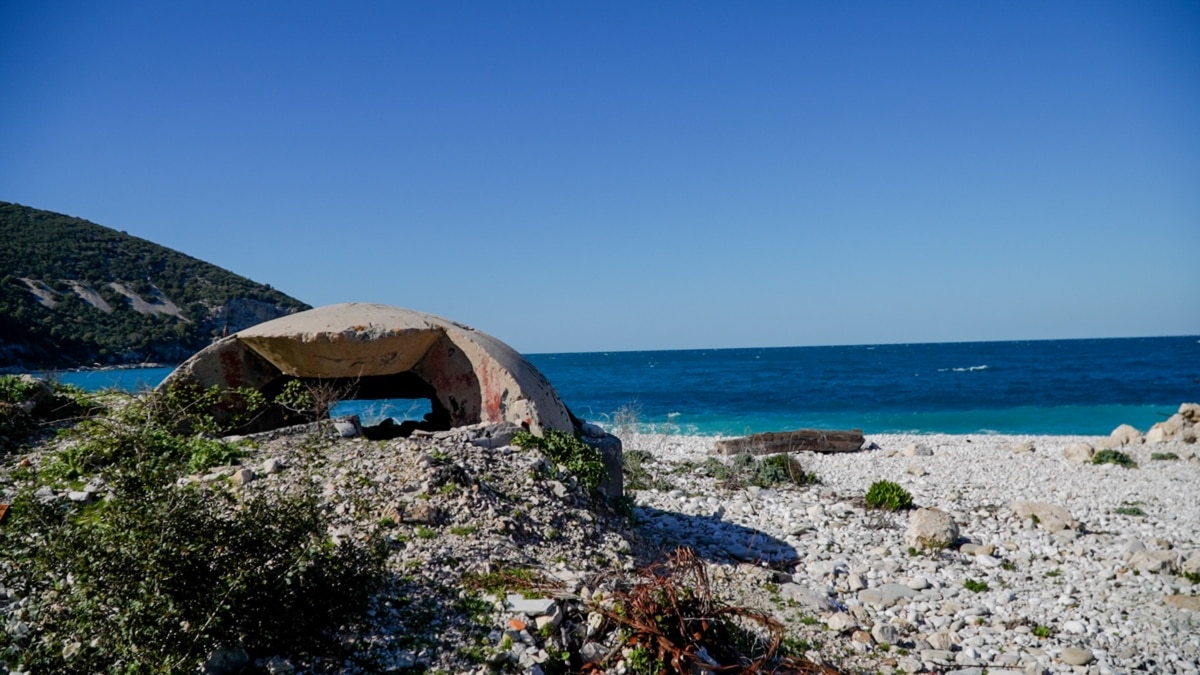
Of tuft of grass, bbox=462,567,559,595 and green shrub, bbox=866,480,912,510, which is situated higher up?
tuft of grass, bbox=462,567,559,595

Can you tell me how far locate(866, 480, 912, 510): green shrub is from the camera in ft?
31.8

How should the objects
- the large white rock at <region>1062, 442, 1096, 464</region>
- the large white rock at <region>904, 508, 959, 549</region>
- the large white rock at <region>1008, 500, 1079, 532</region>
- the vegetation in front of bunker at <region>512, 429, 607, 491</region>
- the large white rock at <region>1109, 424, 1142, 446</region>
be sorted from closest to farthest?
the vegetation in front of bunker at <region>512, 429, 607, 491</region>, the large white rock at <region>904, 508, 959, 549</region>, the large white rock at <region>1008, 500, 1079, 532</region>, the large white rock at <region>1062, 442, 1096, 464</region>, the large white rock at <region>1109, 424, 1142, 446</region>

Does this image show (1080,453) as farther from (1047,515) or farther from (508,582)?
(508,582)

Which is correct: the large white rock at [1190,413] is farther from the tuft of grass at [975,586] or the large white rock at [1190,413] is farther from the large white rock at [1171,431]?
the tuft of grass at [975,586]

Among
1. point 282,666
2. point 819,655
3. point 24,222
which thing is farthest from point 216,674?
point 24,222

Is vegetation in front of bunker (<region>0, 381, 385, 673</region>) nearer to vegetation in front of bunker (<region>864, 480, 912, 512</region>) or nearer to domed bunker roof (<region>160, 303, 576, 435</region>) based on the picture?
domed bunker roof (<region>160, 303, 576, 435</region>)

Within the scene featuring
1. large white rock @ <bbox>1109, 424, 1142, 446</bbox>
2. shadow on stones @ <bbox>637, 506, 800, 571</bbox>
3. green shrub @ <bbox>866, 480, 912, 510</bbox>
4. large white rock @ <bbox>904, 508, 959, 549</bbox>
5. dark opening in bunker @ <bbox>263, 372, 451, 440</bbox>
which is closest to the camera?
shadow on stones @ <bbox>637, 506, 800, 571</bbox>

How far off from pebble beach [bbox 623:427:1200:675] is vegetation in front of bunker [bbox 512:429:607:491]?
1405mm

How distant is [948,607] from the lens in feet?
20.8

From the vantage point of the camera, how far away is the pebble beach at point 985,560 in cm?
554

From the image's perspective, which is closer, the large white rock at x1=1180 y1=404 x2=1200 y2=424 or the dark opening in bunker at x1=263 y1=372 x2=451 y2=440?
the dark opening in bunker at x1=263 y1=372 x2=451 y2=440

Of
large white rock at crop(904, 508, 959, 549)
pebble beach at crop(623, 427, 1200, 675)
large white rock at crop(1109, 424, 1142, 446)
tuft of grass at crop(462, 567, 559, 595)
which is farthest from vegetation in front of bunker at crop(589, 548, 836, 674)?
large white rock at crop(1109, 424, 1142, 446)

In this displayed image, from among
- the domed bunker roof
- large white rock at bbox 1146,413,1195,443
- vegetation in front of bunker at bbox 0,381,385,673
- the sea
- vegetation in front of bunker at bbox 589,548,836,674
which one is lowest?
the sea

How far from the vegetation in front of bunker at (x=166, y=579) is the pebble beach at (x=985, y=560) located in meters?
3.68
